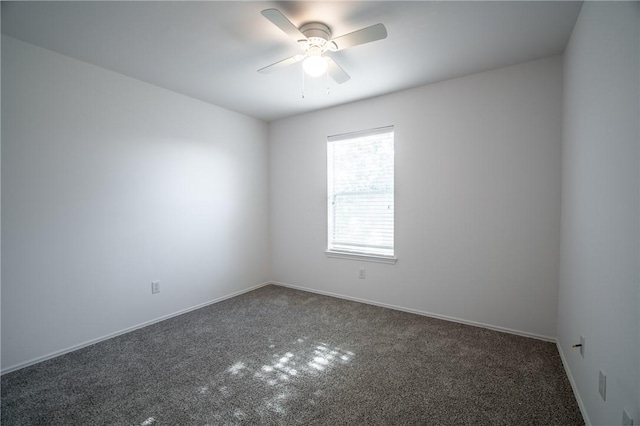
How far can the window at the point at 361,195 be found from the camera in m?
3.42

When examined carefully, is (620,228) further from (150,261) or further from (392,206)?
(150,261)

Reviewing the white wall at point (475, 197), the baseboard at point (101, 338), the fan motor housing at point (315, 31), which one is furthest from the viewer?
the white wall at point (475, 197)

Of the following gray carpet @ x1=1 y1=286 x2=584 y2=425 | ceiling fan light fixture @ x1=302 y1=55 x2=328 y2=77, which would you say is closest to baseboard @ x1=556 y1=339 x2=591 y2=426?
gray carpet @ x1=1 y1=286 x2=584 y2=425

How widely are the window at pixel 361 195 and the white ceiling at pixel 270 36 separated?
780 mm

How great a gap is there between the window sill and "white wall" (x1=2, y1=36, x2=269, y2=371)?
139 centimetres

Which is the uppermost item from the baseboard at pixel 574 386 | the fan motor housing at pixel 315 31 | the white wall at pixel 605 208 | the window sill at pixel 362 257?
the fan motor housing at pixel 315 31

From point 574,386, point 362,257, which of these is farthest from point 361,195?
point 574,386

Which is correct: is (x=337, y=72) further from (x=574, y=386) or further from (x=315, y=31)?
(x=574, y=386)

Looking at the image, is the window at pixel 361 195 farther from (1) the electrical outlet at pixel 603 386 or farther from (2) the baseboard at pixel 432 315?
(1) the electrical outlet at pixel 603 386

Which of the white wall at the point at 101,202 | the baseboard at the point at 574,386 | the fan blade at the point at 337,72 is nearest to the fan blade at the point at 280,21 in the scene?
the fan blade at the point at 337,72

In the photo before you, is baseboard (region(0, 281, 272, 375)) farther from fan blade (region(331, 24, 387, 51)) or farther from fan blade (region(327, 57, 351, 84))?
fan blade (region(331, 24, 387, 51))

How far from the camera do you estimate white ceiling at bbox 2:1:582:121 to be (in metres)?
1.85

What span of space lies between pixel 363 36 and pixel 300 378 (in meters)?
2.41

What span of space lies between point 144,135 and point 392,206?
112 inches
